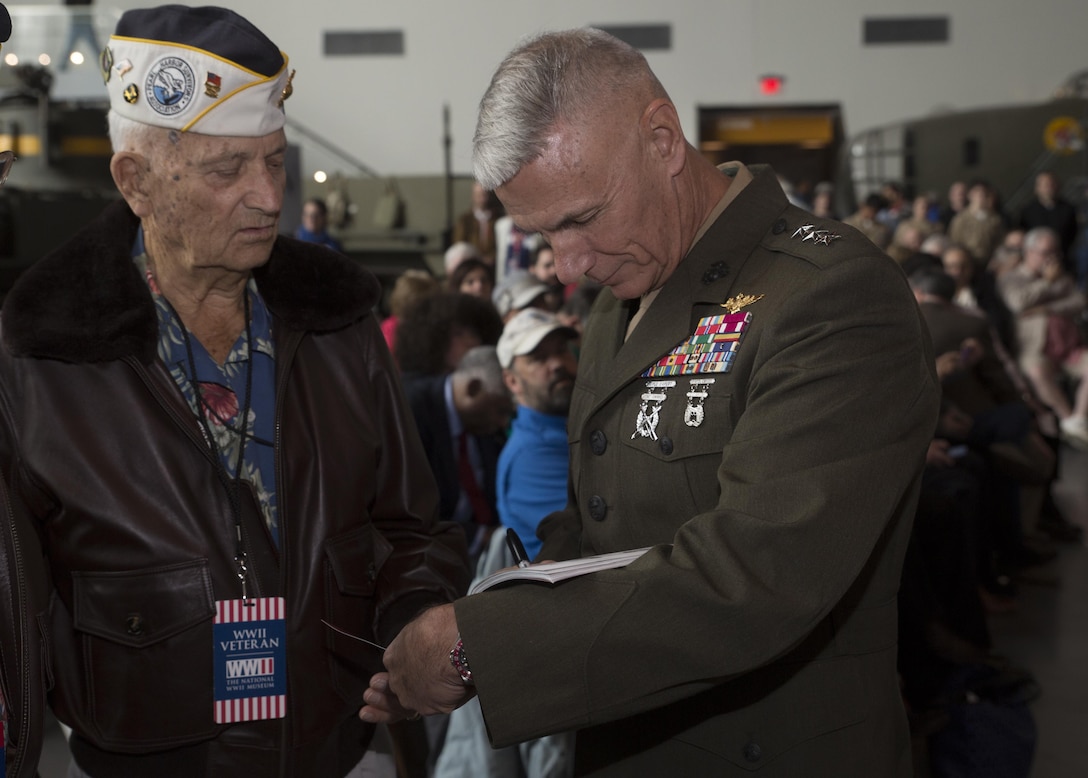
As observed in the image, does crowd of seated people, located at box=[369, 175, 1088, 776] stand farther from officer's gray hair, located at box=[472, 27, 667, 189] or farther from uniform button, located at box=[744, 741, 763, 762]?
uniform button, located at box=[744, 741, 763, 762]

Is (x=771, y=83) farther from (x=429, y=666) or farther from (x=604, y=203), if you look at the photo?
(x=429, y=666)

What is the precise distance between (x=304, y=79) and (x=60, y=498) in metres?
17.8

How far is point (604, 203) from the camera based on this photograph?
1.42 meters

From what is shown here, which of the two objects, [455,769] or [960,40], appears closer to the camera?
[455,769]

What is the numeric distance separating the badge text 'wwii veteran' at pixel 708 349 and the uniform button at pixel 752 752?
0.48 metres

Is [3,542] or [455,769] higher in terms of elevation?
[3,542]

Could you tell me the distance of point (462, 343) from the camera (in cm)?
405

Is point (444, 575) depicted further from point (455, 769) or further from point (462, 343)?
point (462, 343)

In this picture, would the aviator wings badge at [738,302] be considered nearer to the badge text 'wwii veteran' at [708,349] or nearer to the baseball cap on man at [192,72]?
the badge text 'wwii veteran' at [708,349]

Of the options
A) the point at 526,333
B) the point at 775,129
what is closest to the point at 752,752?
the point at 526,333

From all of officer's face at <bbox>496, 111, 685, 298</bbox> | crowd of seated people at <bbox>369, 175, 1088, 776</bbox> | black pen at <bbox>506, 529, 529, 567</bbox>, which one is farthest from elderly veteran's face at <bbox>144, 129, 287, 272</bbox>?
crowd of seated people at <bbox>369, 175, 1088, 776</bbox>

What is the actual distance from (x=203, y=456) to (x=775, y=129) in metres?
18.0

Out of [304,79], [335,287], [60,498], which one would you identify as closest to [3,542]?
[60,498]

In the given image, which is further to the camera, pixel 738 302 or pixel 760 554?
pixel 738 302
